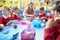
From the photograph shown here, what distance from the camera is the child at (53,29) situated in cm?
102

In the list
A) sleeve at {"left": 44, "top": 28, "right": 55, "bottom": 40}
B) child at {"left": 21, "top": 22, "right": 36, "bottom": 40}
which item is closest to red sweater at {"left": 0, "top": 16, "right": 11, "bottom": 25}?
child at {"left": 21, "top": 22, "right": 36, "bottom": 40}

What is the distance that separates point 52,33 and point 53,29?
1.3 inches

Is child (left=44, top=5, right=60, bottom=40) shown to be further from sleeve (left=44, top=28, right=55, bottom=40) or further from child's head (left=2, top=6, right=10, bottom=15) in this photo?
child's head (left=2, top=6, right=10, bottom=15)

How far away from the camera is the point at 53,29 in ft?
3.36

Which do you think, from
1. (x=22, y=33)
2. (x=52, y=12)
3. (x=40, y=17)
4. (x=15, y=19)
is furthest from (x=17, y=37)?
(x=52, y=12)

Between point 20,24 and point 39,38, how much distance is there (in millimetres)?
201

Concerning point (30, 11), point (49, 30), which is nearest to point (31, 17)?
point (30, 11)

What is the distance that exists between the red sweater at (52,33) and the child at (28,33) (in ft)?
0.36

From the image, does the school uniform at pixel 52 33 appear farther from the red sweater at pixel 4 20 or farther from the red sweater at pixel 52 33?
the red sweater at pixel 4 20

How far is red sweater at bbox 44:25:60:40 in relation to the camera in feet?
3.34

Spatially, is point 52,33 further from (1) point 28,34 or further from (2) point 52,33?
(1) point 28,34

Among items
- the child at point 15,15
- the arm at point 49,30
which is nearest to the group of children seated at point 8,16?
the child at point 15,15

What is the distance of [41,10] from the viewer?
1.05 meters

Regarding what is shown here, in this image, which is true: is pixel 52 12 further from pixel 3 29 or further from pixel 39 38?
pixel 3 29
